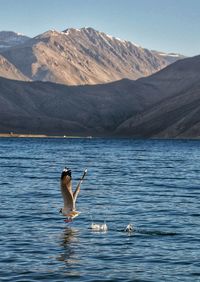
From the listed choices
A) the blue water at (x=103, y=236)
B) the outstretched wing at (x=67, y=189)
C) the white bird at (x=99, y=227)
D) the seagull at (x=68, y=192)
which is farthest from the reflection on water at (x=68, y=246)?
the outstretched wing at (x=67, y=189)

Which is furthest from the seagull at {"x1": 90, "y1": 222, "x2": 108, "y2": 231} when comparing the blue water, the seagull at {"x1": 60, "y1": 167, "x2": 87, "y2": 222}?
the seagull at {"x1": 60, "y1": 167, "x2": 87, "y2": 222}

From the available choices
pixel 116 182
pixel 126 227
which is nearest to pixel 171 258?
pixel 126 227

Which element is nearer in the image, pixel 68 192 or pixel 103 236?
pixel 68 192

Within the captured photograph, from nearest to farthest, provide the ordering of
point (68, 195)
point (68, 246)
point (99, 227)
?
point (68, 195)
point (68, 246)
point (99, 227)

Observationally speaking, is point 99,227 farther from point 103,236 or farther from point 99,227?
point 103,236

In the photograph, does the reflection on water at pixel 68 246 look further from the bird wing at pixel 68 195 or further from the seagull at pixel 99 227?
the bird wing at pixel 68 195

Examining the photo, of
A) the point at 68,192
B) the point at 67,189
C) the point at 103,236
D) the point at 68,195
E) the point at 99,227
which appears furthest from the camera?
the point at 99,227

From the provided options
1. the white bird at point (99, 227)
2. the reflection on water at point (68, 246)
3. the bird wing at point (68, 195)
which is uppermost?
the bird wing at point (68, 195)

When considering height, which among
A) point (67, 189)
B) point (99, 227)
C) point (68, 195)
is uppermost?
point (67, 189)

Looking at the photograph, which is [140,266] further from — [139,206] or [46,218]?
[139,206]

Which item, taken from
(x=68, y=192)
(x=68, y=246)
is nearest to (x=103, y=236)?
(x=68, y=246)

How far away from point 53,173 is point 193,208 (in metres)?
38.3

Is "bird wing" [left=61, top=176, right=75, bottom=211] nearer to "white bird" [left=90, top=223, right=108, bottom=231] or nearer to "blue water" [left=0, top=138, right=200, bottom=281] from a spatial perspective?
"blue water" [left=0, top=138, right=200, bottom=281]

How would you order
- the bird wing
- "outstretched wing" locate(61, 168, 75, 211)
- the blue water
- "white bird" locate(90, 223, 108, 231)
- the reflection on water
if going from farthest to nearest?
"white bird" locate(90, 223, 108, 231)
the bird wing
"outstretched wing" locate(61, 168, 75, 211)
the reflection on water
the blue water
